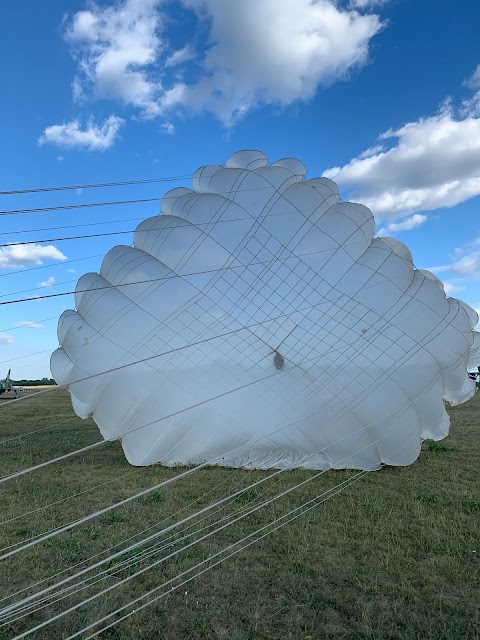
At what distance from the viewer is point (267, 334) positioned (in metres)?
7.23

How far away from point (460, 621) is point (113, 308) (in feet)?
18.4

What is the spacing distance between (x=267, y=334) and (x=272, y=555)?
3.63 m

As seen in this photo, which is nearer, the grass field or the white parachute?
the grass field

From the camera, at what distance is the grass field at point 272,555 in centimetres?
308

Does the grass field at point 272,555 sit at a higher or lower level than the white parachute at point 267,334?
lower

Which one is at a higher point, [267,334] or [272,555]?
[267,334]

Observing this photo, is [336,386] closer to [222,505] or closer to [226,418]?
[226,418]

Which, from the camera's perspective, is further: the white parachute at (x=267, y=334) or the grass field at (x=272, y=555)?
the white parachute at (x=267, y=334)

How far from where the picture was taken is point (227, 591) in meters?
3.45

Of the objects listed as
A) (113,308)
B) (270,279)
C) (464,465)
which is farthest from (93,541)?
(464,465)

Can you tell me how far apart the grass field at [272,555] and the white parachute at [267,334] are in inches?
22.4

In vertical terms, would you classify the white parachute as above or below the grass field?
above

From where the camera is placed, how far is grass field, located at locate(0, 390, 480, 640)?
3.08 meters

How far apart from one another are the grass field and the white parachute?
1.87 ft
